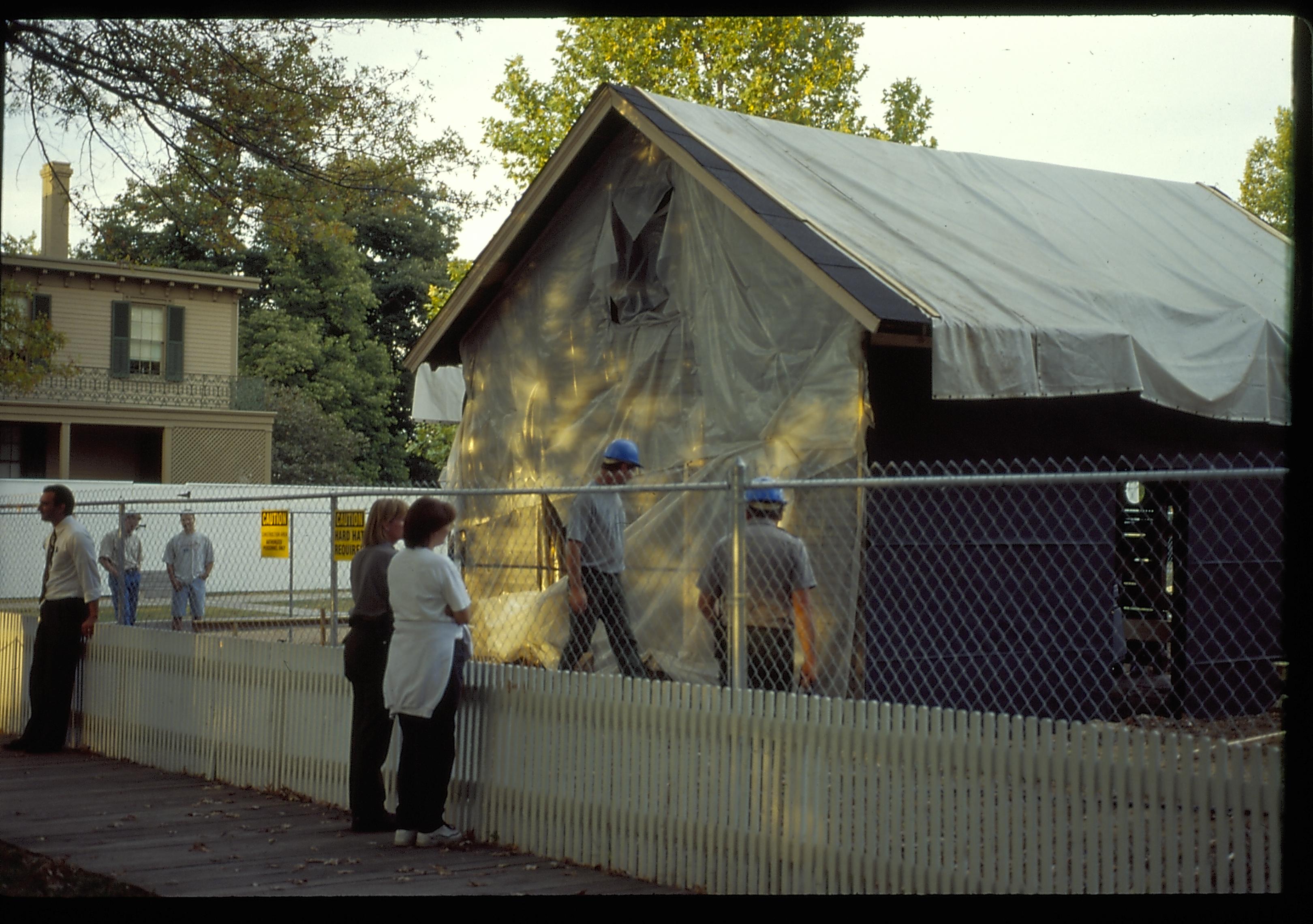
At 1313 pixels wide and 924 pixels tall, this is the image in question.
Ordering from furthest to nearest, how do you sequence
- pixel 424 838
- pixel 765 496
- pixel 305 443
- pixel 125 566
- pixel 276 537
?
pixel 305 443 < pixel 125 566 < pixel 276 537 < pixel 765 496 < pixel 424 838

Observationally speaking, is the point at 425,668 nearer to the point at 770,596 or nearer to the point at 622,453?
the point at 770,596

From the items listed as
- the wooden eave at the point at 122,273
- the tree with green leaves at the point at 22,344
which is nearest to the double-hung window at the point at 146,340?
the wooden eave at the point at 122,273

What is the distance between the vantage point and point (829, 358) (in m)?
10.3

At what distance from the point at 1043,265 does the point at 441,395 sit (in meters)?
8.13

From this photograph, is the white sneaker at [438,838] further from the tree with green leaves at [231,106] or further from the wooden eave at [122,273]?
the wooden eave at [122,273]

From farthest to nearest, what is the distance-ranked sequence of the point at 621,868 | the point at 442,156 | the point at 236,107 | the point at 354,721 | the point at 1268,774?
the point at 442,156 → the point at 236,107 → the point at 354,721 → the point at 621,868 → the point at 1268,774

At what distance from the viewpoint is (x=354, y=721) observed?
848cm

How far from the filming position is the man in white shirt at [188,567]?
49.8ft

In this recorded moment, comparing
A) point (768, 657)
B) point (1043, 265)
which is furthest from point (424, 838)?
point (1043, 265)

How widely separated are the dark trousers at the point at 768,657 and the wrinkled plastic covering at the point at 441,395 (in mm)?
9956

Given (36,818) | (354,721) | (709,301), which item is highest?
(709,301)

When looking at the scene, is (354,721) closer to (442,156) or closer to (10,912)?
(10,912)

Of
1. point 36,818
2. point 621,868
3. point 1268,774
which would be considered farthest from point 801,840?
point 36,818

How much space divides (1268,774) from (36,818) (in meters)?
6.92
